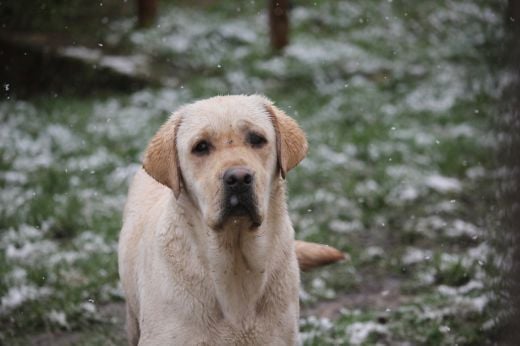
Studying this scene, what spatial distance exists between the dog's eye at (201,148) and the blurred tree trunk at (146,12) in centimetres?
1232

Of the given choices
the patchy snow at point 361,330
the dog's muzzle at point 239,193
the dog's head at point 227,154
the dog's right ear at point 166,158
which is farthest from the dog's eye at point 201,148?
the patchy snow at point 361,330

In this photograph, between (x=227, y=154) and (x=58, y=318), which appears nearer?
(x=227, y=154)

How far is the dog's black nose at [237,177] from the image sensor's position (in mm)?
2967

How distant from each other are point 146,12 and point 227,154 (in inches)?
499

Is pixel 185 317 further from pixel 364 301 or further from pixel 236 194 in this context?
pixel 364 301

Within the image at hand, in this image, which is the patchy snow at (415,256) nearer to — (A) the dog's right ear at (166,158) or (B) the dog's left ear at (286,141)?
(B) the dog's left ear at (286,141)

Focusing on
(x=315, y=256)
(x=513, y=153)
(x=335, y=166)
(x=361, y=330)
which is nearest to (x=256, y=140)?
(x=315, y=256)

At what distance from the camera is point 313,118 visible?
10.1m

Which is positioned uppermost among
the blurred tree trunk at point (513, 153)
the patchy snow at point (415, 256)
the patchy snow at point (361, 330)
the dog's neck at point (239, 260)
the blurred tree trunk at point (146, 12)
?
the blurred tree trunk at point (513, 153)

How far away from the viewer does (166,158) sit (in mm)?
3346

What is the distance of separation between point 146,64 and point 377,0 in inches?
235

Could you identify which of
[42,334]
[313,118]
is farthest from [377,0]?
[42,334]

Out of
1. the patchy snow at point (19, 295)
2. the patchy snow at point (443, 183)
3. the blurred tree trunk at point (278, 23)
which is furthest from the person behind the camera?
the blurred tree trunk at point (278, 23)

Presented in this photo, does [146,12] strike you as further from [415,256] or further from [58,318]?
[58,318]
